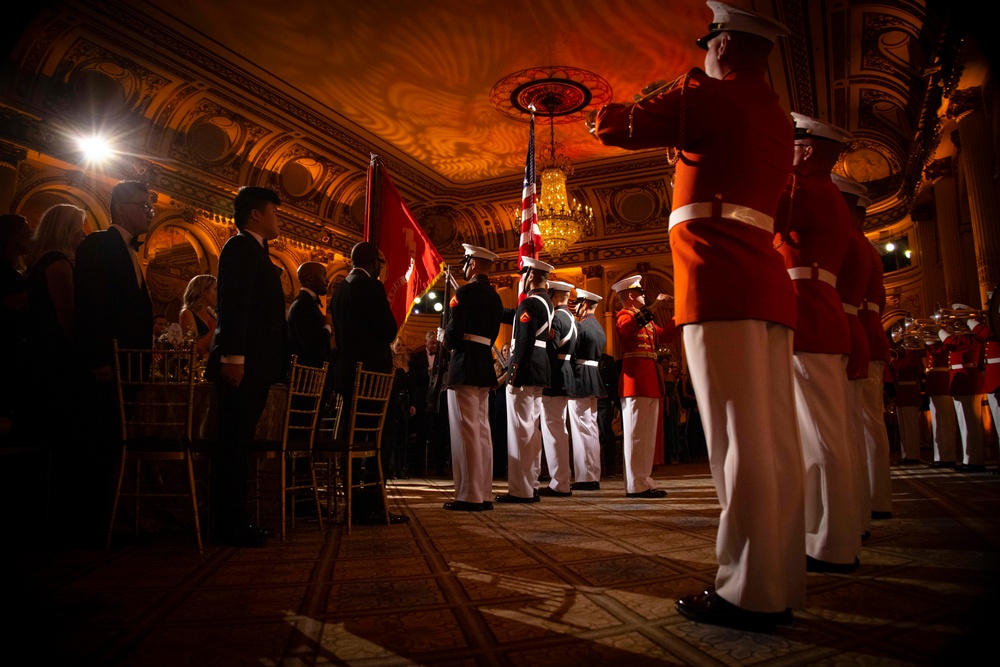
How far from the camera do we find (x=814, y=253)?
2268 millimetres

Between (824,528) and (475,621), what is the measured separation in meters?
1.37

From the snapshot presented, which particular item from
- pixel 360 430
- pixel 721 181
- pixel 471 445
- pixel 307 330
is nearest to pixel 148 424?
pixel 360 430

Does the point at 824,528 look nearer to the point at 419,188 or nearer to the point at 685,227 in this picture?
the point at 685,227

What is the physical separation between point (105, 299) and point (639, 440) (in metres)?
3.82

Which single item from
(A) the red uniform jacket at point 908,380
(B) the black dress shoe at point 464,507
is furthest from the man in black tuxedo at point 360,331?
(A) the red uniform jacket at point 908,380

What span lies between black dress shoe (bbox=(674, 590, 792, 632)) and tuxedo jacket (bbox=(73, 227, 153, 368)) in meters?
2.67

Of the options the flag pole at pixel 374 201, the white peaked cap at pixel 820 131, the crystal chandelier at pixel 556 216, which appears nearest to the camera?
the white peaked cap at pixel 820 131

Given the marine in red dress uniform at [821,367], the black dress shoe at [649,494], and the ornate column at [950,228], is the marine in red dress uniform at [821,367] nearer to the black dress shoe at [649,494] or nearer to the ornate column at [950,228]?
the black dress shoe at [649,494]

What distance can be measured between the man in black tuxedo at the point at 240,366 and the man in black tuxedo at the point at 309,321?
123 centimetres

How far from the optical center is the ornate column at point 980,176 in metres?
7.61

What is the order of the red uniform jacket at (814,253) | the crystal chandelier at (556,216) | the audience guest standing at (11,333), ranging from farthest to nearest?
1. the crystal chandelier at (556,216)
2. the audience guest standing at (11,333)
3. the red uniform jacket at (814,253)

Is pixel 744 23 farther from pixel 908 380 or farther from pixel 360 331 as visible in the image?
pixel 908 380

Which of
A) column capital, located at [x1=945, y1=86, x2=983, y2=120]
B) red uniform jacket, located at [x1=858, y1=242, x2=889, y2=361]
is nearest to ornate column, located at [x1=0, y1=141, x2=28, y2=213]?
red uniform jacket, located at [x1=858, y1=242, x2=889, y2=361]

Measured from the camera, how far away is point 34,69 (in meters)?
8.60
